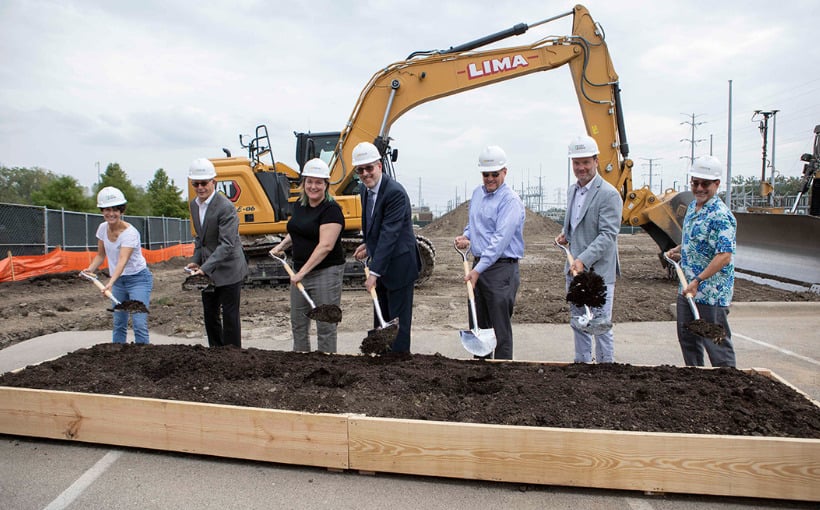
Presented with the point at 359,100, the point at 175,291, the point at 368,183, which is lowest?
the point at 175,291

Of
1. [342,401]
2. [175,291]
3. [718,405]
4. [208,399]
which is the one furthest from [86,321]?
[718,405]

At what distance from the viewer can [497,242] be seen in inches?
162

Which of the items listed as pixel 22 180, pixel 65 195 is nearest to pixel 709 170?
pixel 65 195

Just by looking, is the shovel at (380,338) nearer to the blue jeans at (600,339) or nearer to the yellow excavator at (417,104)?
the blue jeans at (600,339)

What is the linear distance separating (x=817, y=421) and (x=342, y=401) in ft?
8.47

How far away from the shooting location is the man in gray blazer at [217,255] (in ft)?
15.1

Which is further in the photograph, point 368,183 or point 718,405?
point 368,183

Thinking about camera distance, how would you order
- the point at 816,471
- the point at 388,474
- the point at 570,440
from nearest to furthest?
the point at 816,471, the point at 570,440, the point at 388,474

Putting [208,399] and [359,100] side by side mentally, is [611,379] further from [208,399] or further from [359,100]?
[359,100]

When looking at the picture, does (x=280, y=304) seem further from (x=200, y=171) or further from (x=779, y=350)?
(x=779, y=350)

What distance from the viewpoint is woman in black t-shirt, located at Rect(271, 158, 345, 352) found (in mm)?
4316

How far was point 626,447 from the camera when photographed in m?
2.73

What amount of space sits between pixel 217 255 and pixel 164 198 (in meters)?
39.8

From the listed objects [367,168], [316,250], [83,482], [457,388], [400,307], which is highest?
[367,168]
